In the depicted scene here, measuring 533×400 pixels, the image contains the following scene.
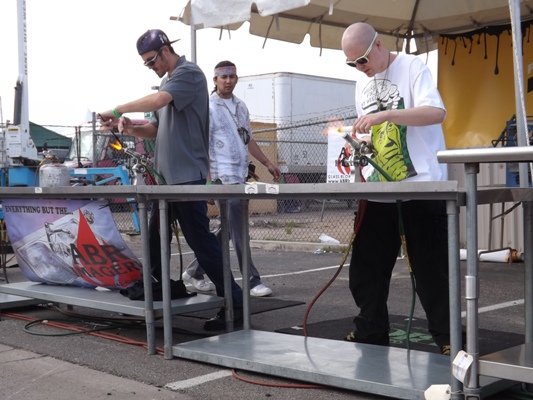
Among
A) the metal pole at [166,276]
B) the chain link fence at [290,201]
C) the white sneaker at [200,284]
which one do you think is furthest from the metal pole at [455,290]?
the chain link fence at [290,201]

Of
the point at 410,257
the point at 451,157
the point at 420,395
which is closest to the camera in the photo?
the point at 451,157

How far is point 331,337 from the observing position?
5.02 meters

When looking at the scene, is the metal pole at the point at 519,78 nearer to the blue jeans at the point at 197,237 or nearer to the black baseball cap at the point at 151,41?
the blue jeans at the point at 197,237

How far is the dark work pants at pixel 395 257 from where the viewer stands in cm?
393

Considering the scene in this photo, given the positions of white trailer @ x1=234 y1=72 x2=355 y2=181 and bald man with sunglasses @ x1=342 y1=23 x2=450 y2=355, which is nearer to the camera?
bald man with sunglasses @ x1=342 y1=23 x2=450 y2=355

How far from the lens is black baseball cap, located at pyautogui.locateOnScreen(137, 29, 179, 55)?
5109mm

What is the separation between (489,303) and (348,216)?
1092 centimetres

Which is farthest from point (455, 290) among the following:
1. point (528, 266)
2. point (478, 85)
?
point (478, 85)

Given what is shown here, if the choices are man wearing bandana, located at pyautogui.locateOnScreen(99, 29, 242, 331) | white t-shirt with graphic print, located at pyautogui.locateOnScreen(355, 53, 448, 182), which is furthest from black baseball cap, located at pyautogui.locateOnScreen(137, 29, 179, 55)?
white t-shirt with graphic print, located at pyautogui.locateOnScreen(355, 53, 448, 182)

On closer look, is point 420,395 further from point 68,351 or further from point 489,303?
point 489,303

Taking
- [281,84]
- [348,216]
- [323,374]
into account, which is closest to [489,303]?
[323,374]

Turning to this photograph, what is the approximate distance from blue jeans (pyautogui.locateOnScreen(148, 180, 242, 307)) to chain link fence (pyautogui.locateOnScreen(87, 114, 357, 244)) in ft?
20.9

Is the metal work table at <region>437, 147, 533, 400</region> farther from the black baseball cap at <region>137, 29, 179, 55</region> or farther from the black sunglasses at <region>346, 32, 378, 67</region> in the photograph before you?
the black baseball cap at <region>137, 29, 179, 55</region>

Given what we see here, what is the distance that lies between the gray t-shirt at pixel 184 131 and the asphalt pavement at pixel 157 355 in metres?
1.12
